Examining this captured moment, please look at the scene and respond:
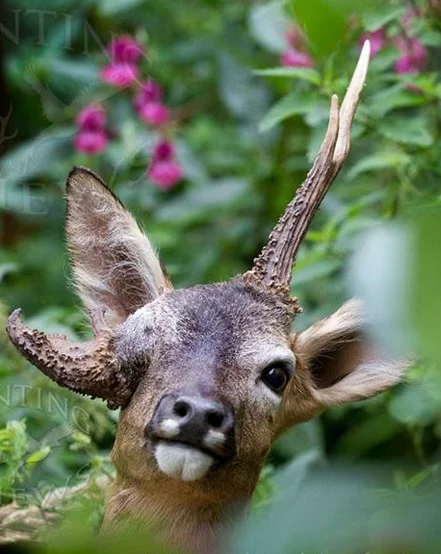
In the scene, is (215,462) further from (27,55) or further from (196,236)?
(27,55)

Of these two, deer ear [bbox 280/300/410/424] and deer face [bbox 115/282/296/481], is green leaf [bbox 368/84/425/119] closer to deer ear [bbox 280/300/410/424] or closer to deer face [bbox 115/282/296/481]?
deer ear [bbox 280/300/410/424]

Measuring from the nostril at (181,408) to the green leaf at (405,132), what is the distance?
1.22 meters

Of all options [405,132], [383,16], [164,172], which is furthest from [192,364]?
[164,172]

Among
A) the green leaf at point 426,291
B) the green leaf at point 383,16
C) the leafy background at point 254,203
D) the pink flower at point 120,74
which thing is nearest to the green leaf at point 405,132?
the leafy background at point 254,203

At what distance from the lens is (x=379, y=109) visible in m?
2.96

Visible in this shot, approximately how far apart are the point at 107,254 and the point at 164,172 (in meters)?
Answer: 1.59

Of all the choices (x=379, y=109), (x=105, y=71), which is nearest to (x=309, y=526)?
(x=379, y=109)

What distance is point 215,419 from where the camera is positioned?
1924 millimetres

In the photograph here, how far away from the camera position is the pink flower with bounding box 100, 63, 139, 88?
4211 mm

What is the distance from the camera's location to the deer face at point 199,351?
2008mm

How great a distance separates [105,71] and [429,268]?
12.7 ft

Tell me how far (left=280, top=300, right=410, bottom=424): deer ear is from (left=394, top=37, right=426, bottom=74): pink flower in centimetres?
97

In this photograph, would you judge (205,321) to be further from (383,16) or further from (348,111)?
(383,16)

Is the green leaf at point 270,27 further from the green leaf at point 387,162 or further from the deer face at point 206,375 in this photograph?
the deer face at point 206,375
